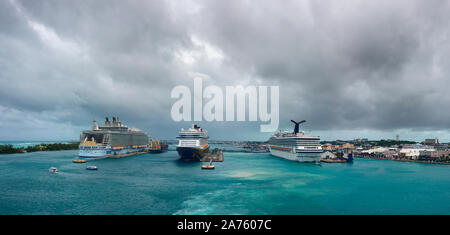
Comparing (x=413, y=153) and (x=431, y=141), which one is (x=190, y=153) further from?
(x=431, y=141)

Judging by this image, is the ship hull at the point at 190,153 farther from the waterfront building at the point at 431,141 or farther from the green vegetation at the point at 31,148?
the waterfront building at the point at 431,141

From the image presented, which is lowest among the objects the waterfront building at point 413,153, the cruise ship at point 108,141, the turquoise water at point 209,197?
the waterfront building at point 413,153

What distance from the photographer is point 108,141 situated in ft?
259

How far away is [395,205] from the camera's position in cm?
2527

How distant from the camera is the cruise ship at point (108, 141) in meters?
72.8

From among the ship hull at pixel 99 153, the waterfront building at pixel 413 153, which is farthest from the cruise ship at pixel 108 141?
the waterfront building at pixel 413 153

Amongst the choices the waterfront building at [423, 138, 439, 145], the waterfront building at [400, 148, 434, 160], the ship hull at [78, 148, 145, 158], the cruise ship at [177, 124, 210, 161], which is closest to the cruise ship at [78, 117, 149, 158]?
the ship hull at [78, 148, 145, 158]

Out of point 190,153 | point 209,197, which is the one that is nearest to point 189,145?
point 190,153

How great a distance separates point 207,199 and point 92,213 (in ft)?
38.4

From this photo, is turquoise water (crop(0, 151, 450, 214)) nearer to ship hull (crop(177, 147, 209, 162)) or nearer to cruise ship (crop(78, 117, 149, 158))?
ship hull (crop(177, 147, 209, 162))

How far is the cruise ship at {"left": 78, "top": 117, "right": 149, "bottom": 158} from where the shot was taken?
239ft

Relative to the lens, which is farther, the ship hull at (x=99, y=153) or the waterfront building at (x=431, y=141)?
the waterfront building at (x=431, y=141)
